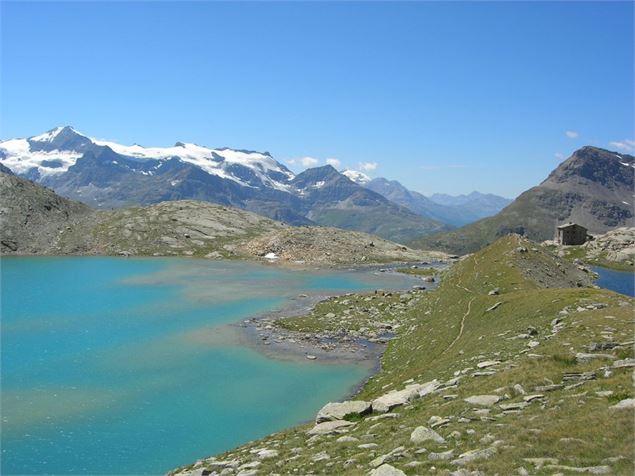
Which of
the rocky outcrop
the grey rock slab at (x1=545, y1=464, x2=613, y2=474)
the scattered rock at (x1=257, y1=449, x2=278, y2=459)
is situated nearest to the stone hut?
the rocky outcrop

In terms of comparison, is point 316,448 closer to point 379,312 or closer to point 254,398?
point 254,398

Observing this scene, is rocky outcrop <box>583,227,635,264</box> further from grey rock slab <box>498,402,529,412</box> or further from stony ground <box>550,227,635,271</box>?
grey rock slab <box>498,402,529,412</box>

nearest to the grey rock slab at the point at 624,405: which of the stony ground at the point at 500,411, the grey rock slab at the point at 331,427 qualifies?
the stony ground at the point at 500,411

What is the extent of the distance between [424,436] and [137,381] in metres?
40.7

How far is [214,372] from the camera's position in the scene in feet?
181

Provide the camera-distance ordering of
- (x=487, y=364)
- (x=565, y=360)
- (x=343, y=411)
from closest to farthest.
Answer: (x=565, y=360) < (x=343, y=411) < (x=487, y=364)

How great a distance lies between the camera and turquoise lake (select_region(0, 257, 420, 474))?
36875mm

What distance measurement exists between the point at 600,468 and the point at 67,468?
35.4 metres

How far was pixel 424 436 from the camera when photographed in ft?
65.2

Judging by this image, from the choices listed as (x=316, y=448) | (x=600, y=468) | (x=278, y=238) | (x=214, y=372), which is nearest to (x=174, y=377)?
(x=214, y=372)

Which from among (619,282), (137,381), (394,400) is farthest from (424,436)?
(619,282)

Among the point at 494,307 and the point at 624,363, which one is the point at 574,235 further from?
the point at 624,363

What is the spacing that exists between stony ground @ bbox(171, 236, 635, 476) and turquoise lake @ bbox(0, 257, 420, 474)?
9.17m

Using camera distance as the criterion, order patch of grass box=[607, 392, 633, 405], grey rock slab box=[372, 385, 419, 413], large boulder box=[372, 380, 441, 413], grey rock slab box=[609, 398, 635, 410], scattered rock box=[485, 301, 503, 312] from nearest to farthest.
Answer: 1. grey rock slab box=[609, 398, 635, 410]
2. patch of grass box=[607, 392, 633, 405]
3. grey rock slab box=[372, 385, 419, 413]
4. large boulder box=[372, 380, 441, 413]
5. scattered rock box=[485, 301, 503, 312]
